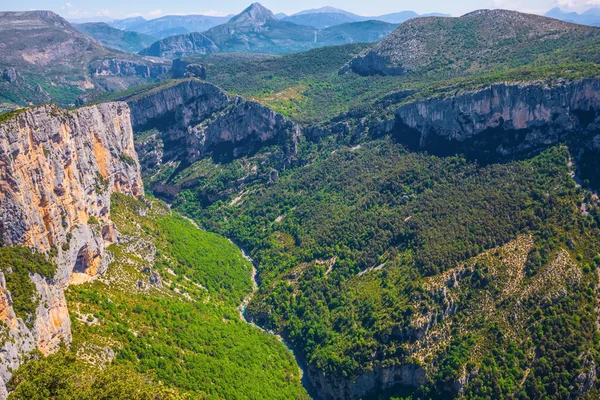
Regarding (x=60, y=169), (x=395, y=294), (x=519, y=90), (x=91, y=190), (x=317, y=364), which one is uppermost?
(x=519, y=90)

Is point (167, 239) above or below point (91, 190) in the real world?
below

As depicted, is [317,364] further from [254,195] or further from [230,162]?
[230,162]

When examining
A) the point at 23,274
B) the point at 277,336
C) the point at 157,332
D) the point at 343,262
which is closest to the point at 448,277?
the point at 343,262

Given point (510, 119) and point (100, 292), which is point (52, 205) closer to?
point (100, 292)

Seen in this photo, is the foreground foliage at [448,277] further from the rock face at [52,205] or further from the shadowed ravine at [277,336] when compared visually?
the rock face at [52,205]

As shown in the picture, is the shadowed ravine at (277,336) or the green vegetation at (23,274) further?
the shadowed ravine at (277,336)

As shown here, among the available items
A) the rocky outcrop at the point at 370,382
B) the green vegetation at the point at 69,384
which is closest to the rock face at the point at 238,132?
the rocky outcrop at the point at 370,382

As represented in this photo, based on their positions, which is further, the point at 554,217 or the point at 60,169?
the point at 554,217

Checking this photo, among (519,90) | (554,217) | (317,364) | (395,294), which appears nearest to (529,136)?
(519,90)
